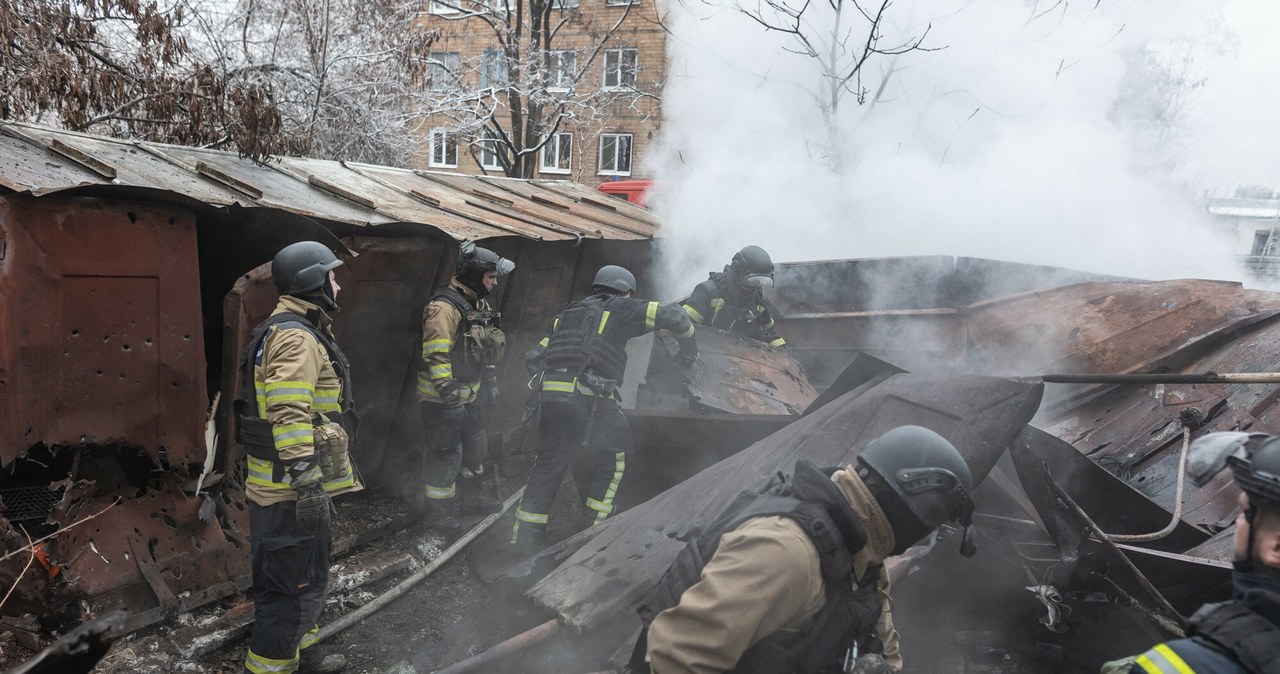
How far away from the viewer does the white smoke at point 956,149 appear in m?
9.01

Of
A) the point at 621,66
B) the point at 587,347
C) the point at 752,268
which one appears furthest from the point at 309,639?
the point at 621,66

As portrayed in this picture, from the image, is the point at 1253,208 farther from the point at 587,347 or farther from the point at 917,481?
the point at 917,481

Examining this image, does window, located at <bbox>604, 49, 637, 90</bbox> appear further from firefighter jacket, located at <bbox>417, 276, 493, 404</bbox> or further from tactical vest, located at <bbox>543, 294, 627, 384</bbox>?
tactical vest, located at <bbox>543, 294, 627, 384</bbox>

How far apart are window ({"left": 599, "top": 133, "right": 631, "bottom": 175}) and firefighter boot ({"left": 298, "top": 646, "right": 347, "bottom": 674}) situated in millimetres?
16948

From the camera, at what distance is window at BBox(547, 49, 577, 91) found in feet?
45.4

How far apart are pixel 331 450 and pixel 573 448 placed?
184 cm

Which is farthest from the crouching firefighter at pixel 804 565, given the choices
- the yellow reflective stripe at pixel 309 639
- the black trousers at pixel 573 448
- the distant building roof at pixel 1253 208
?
the distant building roof at pixel 1253 208

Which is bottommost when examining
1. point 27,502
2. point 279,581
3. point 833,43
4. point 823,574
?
point 279,581

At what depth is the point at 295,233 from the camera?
4.39 m

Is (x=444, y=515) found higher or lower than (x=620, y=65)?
lower

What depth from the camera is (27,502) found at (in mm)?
3535

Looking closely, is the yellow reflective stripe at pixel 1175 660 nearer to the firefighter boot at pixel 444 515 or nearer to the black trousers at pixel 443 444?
the black trousers at pixel 443 444

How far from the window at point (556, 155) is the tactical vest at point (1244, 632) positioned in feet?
64.7

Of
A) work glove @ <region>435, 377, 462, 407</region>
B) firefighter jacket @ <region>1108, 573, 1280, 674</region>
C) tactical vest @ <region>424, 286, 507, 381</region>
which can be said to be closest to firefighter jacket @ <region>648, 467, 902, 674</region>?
firefighter jacket @ <region>1108, 573, 1280, 674</region>
